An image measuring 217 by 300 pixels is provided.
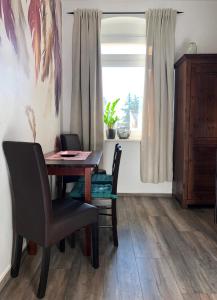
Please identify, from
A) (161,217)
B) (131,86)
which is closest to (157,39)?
(131,86)

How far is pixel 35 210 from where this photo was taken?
5.08ft

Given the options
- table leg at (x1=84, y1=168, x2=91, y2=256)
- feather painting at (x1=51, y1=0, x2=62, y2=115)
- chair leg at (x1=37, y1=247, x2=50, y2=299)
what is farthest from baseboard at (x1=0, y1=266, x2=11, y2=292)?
feather painting at (x1=51, y1=0, x2=62, y2=115)

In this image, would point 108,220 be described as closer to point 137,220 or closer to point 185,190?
point 137,220

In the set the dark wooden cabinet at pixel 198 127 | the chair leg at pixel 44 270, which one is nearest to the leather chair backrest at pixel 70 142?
the dark wooden cabinet at pixel 198 127

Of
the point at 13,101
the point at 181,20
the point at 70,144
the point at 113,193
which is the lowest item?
the point at 113,193

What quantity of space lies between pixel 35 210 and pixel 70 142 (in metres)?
1.72

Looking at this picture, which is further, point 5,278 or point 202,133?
Answer: point 202,133

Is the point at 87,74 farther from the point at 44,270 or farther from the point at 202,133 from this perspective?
the point at 44,270

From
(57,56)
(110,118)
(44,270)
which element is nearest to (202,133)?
(110,118)

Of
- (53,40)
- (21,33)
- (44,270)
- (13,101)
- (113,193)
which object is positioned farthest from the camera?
(53,40)

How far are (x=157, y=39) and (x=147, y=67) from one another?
41 cm

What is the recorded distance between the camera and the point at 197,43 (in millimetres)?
3529

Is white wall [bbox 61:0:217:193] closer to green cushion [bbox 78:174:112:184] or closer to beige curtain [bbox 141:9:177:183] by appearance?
beige curtain [bbox 141:9:177:183]

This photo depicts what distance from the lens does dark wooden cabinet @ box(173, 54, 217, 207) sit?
9.89 feet
